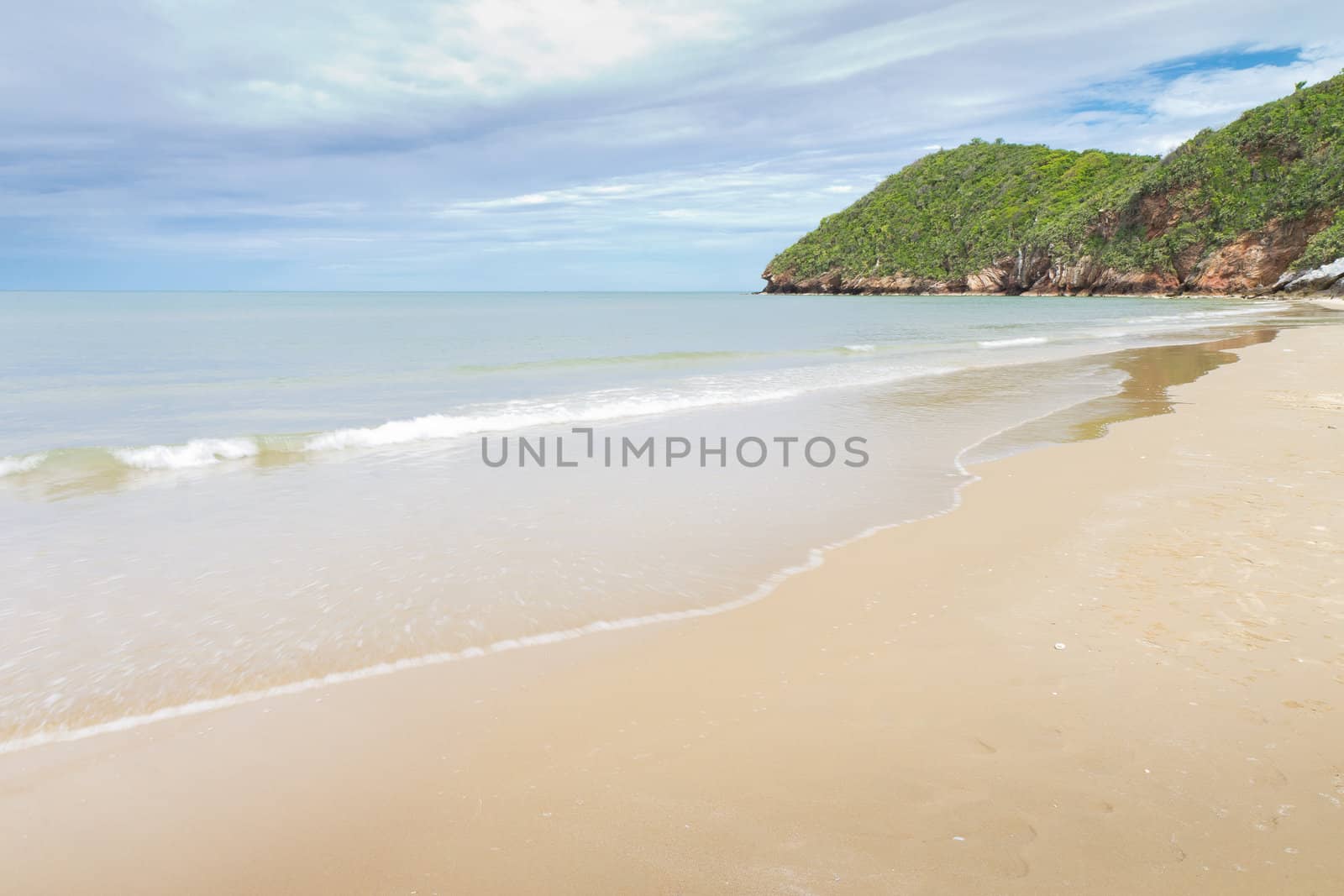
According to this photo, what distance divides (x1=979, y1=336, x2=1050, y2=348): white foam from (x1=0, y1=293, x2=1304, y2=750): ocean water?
701 centimetres

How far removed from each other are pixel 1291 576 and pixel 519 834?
15.1 feet

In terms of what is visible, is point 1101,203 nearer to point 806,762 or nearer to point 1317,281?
point 1317,281

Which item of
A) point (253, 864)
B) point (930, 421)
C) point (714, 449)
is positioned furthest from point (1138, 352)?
point (253, 864)

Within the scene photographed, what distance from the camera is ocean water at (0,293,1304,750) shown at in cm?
407

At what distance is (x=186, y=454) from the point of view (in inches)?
363

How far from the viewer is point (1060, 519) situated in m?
5.82

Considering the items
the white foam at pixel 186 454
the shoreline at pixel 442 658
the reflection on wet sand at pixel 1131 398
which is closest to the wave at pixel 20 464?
the white foam at pixel 186 454

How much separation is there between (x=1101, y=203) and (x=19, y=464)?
8998 cm

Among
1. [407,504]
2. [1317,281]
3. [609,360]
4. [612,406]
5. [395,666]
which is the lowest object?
[395,666]

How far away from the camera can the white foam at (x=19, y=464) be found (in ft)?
28.5

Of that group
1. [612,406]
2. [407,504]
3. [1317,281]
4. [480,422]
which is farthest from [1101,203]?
[407,504]

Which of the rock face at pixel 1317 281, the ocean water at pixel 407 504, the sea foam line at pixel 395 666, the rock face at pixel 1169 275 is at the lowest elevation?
the sea foam line at pixel 395 666

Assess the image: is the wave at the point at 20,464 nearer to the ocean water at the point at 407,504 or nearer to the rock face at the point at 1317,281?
the ocean water at the point at 407,504

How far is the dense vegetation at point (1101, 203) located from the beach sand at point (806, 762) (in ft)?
213
